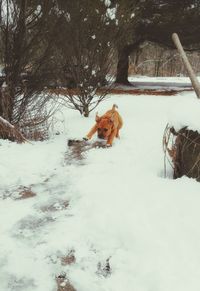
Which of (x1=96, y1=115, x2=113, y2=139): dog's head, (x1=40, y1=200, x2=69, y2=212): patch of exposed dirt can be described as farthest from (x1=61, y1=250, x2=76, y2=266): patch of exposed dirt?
(x1=96, y1=115, x2=113, y2=139): dog's head

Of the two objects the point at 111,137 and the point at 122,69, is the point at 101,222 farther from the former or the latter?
the point at 122,69

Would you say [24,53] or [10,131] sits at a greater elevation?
[24,53]

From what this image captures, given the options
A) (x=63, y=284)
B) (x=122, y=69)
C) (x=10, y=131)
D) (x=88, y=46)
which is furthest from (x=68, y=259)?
(x=122, y=69)

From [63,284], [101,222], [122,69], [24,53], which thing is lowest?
[63,284]

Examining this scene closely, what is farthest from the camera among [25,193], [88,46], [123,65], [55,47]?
[123,65]

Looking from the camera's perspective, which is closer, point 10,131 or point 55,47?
point 10,131

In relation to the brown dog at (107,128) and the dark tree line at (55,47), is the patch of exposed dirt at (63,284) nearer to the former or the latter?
the brown dog at (107,128)

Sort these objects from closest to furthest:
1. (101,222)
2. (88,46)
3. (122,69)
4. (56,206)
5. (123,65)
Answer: (101,222) < (56,206) < (88,46) < (123,65) < (122,69)

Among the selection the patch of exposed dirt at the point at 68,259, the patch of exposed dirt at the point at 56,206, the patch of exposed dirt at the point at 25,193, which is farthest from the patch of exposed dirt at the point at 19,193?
the patch of exposed dirt at the point at 68,259

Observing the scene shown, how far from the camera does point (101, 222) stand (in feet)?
10.2

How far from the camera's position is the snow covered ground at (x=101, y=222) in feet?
8.16

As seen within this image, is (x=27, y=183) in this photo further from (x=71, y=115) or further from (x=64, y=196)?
(x=71, y=115)

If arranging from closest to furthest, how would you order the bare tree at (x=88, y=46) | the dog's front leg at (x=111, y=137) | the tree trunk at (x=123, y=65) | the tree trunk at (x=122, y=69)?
the dog's front leg at (x=111, y=137), the bare tree at (x=88, y=46), the tree trunk at (x=123, y=65), the tree trunk at (x=122, y=69)

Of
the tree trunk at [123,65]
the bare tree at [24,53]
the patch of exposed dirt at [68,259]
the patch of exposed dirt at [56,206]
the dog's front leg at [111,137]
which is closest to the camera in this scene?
the patch of exposed dirt at [68,259]
